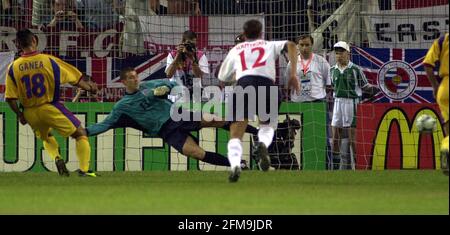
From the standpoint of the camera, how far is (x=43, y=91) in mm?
16422

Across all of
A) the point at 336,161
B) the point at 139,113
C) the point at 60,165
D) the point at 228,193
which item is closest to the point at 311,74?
the point at 336,161

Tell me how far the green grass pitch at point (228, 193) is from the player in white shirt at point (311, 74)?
2.30 m

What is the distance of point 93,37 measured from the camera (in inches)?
821

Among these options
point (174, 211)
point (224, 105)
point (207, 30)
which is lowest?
point (174, 211)

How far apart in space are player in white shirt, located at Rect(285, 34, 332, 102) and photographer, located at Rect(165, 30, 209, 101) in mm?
1462

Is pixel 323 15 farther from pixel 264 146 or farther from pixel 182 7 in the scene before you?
pixel 264 146

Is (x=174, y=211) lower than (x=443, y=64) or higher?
lower

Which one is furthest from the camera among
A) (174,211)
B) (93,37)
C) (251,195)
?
(93,37)

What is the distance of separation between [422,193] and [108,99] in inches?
312

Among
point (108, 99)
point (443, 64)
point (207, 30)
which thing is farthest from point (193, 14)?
point (443, 64)

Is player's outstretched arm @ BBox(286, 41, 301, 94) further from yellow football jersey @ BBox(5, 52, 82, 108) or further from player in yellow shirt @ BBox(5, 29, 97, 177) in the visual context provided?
yellow football jersey @ BBox(5, 52, 82, 108)

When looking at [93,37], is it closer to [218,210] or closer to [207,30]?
[207,30]

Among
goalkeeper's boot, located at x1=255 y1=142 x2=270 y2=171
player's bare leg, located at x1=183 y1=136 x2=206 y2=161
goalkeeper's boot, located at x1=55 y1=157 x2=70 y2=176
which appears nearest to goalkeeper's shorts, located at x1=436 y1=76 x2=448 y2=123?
goalkeeper's boot, located at x1=255 y1=142 x2=270 y2=171

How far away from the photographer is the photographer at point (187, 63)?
18719 millimetres
